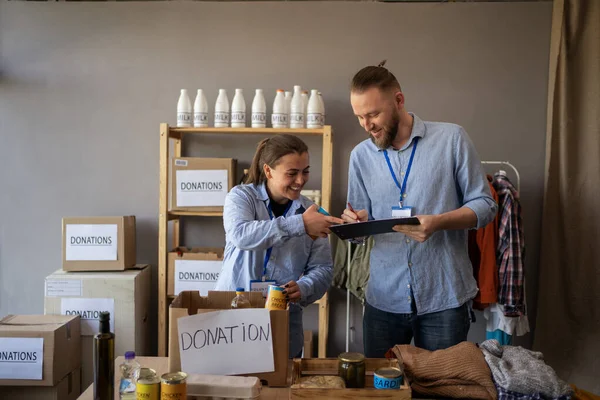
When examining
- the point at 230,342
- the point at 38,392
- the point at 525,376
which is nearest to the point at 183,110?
the point at 38,392

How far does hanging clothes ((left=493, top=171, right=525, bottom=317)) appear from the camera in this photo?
3.04m

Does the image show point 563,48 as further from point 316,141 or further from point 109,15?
point 109,15

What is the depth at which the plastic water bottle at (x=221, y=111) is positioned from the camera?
11.1 ft

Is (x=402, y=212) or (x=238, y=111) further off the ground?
(x=238, y=111)

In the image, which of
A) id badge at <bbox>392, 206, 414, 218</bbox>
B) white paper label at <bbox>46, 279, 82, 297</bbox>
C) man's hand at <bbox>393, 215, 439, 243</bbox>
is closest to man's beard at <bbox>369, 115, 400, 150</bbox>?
id badge at <bbox>392, 206, 414, 218</bbox>

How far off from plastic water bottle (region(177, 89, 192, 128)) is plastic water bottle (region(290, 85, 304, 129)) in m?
0.65

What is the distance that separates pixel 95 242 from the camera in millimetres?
3307

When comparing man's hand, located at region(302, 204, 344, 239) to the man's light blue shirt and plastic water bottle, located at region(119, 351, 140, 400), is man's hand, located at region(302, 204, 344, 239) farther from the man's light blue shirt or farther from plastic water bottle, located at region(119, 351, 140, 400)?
plastic water bottle, located at region(119, 351, 140, 400)

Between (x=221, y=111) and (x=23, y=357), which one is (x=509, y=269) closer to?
(x=221, y=111)

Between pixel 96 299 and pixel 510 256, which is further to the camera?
pixel 96 299

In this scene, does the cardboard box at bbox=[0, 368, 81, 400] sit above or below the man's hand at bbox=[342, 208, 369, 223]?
below

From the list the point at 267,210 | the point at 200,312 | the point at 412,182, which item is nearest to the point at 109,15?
the point at 267,210

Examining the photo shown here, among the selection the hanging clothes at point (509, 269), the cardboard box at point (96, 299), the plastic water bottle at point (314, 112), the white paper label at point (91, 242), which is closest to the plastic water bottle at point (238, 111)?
the plastic water bottle at point (314, 112)

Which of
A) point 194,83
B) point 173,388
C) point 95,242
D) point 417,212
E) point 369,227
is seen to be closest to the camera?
point 173,388
